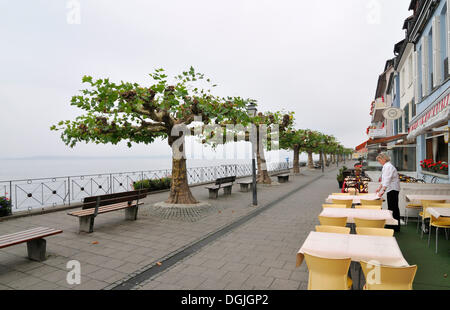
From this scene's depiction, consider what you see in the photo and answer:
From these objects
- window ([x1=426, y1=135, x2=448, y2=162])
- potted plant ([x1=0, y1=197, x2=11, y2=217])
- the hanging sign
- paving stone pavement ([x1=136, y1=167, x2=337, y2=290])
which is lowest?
paving stone pavement ([x1=136, y1=167, x2=337, y2=290])

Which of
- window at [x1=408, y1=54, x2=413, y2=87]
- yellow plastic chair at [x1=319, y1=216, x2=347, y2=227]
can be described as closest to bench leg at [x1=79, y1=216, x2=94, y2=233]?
yellow plastic chair at [x1=319, y1=216, x2=347, y2=227]

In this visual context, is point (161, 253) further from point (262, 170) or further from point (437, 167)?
point (262, 170)

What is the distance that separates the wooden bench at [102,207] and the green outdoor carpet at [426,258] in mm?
7146

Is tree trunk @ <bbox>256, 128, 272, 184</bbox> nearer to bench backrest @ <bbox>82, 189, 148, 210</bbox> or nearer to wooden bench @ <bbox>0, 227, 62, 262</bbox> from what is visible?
bench backrest @ <bbox>82, 189, 148, 210</bbox>

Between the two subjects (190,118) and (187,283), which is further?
(190,118)

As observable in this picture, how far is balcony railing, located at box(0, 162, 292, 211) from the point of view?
10078 millimetres

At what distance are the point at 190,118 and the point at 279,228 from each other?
16.6 feet

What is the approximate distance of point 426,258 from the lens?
5.14 meters

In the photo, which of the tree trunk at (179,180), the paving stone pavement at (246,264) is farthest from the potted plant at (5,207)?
the paving stone pavement at (246,264)

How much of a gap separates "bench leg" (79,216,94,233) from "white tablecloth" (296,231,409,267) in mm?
5772

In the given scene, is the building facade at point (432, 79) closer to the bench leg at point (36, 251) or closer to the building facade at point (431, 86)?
the building facade at point (431, 86)
